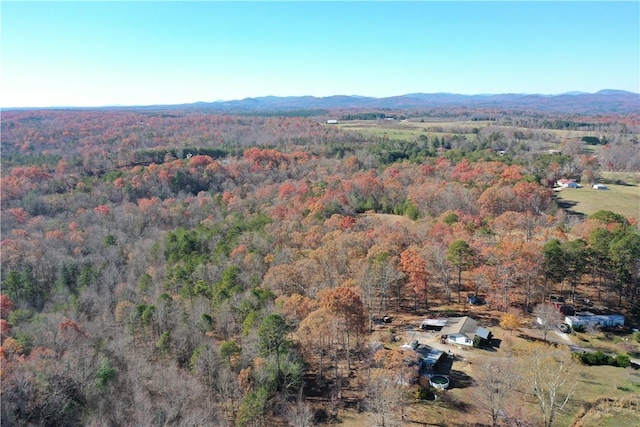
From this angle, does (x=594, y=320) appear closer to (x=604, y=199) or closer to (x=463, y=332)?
(x=463, y=332)

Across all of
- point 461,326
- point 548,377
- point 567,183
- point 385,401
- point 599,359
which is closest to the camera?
point 385,401

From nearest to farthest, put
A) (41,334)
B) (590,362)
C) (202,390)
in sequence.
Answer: (202,390) < (590,362) < (41,334)

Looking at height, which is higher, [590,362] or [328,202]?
[328,202]

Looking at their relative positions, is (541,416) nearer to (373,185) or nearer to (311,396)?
(311,396)

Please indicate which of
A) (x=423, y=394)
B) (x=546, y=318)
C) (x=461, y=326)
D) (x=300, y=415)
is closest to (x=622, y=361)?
(x=546, y=318)

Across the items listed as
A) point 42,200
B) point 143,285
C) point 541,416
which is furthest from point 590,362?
point 42,200
